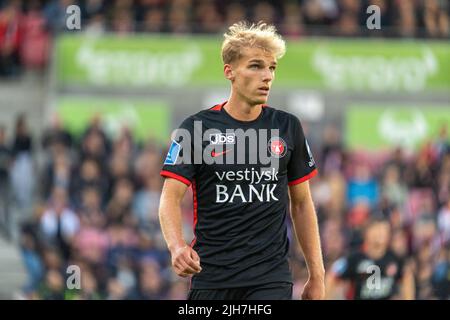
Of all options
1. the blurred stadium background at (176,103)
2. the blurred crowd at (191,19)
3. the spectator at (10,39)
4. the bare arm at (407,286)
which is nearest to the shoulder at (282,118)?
the bare arm at (407,286)

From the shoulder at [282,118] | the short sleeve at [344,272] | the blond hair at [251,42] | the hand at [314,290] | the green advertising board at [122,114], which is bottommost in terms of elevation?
the short sleeve at [344,272]

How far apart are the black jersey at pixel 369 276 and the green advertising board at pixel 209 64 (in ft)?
27.6

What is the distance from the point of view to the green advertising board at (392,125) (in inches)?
740

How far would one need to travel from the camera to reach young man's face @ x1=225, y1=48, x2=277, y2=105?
23.9ft

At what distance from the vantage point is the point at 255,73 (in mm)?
7301

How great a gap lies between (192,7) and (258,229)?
42.6ft

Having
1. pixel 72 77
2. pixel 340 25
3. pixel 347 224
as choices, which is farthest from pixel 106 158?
pixel 340 25

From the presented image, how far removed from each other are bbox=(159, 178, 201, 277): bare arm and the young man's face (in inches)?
26.6

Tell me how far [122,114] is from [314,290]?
38.0 ft

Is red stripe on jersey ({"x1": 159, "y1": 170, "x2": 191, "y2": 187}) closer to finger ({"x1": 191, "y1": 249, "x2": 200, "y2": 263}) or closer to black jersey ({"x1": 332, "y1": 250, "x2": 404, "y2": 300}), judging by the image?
finger ({"x1": 191, "y1": 249, "x2": 200, "y2": 263})

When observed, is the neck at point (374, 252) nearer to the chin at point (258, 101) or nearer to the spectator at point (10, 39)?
the chin at point (258, 101)

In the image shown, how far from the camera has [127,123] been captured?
18562 millimetres

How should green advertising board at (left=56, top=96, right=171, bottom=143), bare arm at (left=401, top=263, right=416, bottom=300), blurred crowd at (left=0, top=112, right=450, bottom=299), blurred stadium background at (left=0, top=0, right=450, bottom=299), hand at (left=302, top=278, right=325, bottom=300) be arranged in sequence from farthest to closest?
green advertising board at (left=56, top=96, right=171, bottom=143) → blurred stadium background at (left=0, top=0, right=450, bottom=299) → blurred crowd at (left=0, top=112, right=450, bottom=299) → bare arm at (left=401, top=263, right=416, bottom=300) → hand at (left=302, top=278, right=325, bottom=300)

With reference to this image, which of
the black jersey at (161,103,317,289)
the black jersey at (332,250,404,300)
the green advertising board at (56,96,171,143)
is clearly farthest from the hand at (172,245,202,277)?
the green advertising board at (56,96,171,143)
